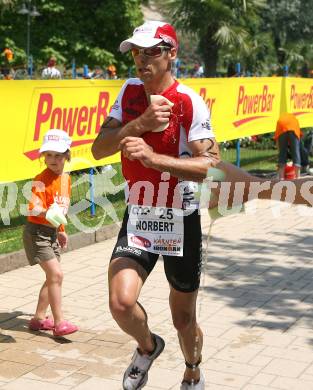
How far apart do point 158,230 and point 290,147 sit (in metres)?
11.3

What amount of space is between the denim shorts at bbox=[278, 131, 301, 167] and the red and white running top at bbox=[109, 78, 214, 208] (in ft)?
35.8

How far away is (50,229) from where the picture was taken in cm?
635

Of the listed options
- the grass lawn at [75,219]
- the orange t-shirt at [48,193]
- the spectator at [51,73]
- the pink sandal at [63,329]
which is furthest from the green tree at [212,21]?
the pink sandal at [63,329]

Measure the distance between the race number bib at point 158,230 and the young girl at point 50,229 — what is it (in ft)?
5.16

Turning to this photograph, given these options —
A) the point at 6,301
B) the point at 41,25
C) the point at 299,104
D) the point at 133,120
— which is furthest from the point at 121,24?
the point at 133,120

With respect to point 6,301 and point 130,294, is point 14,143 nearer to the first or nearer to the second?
point 6,301

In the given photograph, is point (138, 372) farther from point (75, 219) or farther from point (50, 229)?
point (75, 219)

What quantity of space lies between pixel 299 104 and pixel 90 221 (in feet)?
30.3

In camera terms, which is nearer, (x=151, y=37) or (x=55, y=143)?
(x=151, y=37)

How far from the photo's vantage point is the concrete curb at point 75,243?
8.32 m

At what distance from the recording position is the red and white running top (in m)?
4.48

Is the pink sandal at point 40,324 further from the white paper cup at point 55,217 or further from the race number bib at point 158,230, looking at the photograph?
the race number bib at point 158,230

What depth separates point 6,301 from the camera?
7258mm

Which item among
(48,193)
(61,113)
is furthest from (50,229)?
(61,113)
